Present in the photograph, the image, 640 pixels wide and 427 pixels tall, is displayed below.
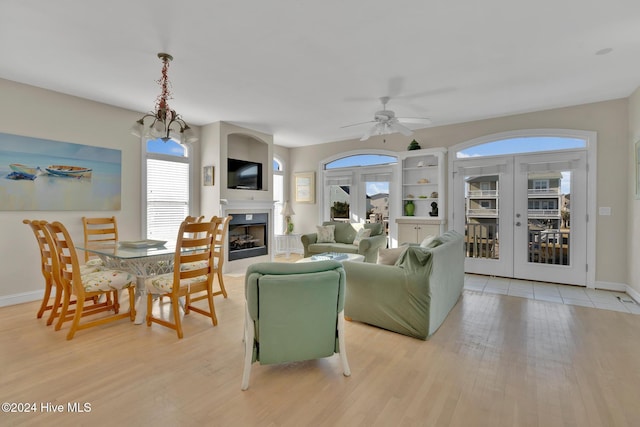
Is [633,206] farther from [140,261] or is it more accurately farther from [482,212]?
[140,261]

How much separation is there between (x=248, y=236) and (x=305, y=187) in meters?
2.05

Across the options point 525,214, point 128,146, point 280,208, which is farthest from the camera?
point 280,208

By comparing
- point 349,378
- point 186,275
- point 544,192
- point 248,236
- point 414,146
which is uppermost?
point 414,146

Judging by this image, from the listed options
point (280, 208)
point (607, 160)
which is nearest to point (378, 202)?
point (280, 208)

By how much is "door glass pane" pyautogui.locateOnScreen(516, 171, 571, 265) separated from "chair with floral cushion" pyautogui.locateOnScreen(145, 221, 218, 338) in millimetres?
4725

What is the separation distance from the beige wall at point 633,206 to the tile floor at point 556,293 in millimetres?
273

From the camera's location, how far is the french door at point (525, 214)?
4.64 m

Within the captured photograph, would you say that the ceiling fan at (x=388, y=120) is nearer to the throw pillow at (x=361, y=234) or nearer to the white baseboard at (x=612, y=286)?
the throw pillow at (x=361, y=234)

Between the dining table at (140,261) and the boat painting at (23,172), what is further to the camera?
the boat painting at (23,172)

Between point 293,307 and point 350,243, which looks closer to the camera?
point 293,307

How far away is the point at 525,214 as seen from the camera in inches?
195

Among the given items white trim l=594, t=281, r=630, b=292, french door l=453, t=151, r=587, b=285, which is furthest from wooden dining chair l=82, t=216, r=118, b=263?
white trim l=594, t=281, r=630, b=292

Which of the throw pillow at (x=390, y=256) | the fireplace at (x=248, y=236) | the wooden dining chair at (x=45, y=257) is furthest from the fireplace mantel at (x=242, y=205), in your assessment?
the throw pillow at (x=390, y=256)

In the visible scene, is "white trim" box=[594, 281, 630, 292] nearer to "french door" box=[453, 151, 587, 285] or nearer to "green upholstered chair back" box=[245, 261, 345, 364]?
"french door" box=[453, 151, 587, 285]
